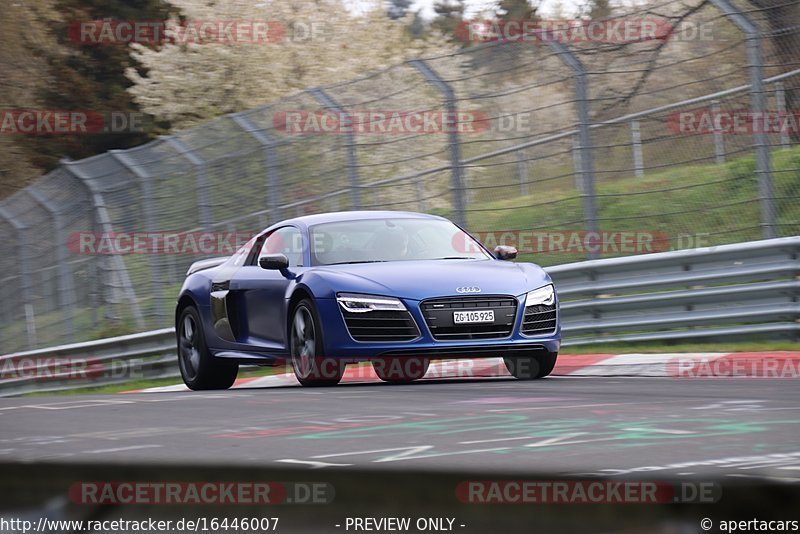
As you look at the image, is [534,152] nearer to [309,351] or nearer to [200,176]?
[309,351]

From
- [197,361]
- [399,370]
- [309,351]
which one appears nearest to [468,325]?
[309,351]

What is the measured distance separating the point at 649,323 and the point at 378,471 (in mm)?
10364

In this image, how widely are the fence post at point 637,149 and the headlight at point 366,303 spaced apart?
12.0 feet

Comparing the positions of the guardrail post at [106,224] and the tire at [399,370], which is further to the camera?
the guardrail post at [106,224]

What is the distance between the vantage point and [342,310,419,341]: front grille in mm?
9000

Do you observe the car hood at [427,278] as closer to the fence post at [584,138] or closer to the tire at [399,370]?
the tire at [399,370]

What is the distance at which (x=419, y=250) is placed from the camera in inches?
A: 399

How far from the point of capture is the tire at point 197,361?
11.0 meters

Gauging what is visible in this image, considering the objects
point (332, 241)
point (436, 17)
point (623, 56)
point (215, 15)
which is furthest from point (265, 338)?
point (436, 17)

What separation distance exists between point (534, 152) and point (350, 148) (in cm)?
274

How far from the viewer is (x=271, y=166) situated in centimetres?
1606

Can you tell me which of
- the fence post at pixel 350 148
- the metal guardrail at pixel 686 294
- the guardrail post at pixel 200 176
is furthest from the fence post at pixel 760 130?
the guardrail post at pixel 200 176

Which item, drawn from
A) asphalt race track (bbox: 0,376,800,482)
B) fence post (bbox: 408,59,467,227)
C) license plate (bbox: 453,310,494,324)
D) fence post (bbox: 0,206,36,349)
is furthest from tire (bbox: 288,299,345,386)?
fence post (bbox: 0,206,36,349)

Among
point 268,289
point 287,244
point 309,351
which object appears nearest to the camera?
point 309,351
